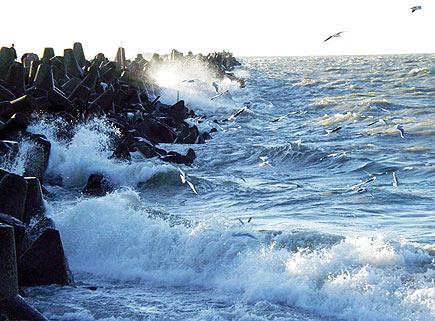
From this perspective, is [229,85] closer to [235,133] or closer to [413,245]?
[235,133]

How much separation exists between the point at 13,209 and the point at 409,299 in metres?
3.47

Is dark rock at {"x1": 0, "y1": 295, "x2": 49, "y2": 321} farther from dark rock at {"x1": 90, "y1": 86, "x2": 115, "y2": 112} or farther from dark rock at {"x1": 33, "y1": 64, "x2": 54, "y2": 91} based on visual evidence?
dark rock at {"x1": 90, "y1": 86, "x2": 115, "y2": 112}

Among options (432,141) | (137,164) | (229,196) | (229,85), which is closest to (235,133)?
(432,141)

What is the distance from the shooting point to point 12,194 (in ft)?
23.1

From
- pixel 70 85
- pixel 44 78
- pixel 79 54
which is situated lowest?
pixel 70 85

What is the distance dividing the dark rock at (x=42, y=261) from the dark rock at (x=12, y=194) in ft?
1.18

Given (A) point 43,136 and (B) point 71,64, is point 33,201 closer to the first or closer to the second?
(A) point 43,136

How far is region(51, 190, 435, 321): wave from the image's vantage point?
6832 mm

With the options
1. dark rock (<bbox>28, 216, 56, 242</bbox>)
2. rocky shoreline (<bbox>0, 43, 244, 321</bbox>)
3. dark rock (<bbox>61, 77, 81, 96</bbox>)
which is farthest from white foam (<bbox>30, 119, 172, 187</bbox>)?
dark rock (<bbox>28, 216, 56, 242</bbox>)

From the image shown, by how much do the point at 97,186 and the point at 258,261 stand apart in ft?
17.1

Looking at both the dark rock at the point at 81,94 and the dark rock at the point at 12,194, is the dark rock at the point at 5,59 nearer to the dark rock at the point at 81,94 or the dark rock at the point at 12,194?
the dark rock at the point at 81,94

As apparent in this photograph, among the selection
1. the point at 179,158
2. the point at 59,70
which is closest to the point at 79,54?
the point at 59,70

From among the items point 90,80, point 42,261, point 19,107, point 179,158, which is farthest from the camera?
point 90,80

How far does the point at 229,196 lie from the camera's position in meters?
12.2
